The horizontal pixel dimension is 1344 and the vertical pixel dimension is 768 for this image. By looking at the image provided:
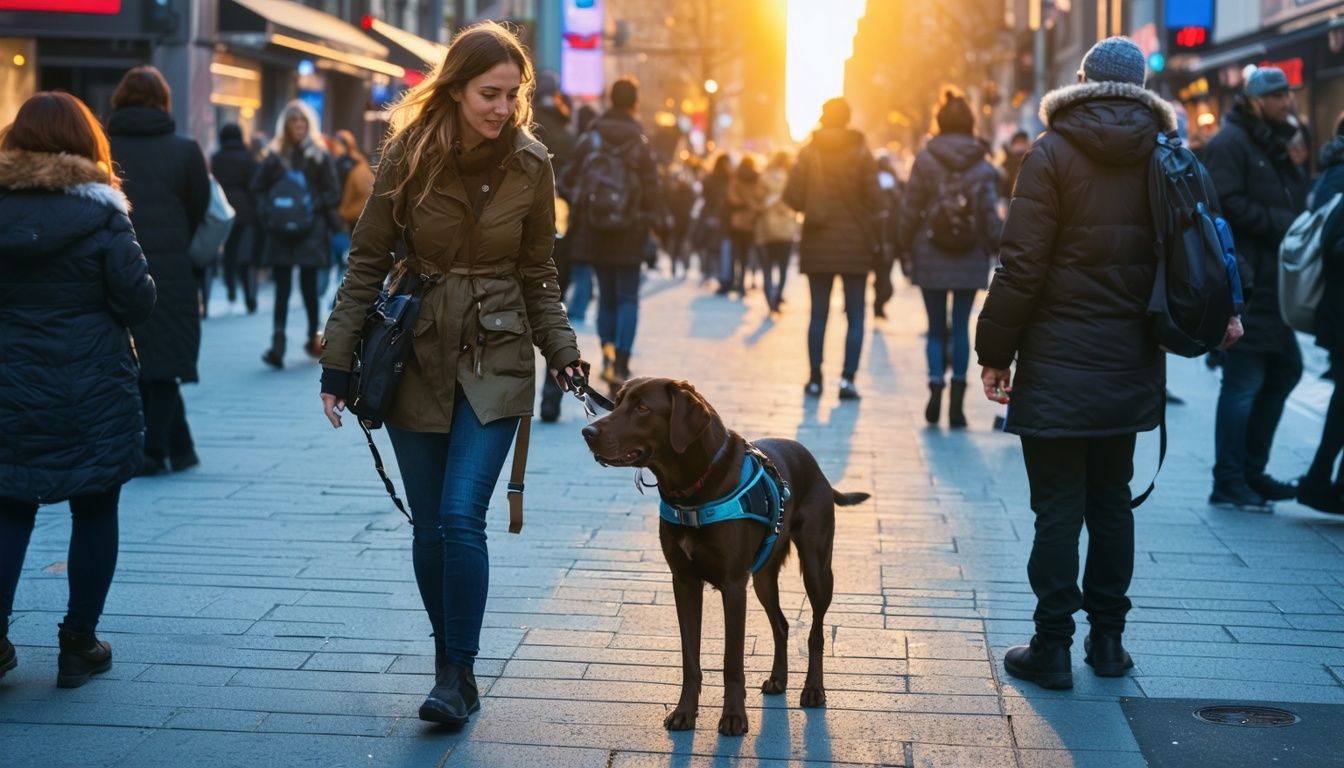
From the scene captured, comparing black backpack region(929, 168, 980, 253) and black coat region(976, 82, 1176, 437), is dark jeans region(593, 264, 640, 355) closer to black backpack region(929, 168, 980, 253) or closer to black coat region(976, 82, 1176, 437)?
black backpack region(929, 168, 980, 253)

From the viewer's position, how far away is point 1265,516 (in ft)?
27.7

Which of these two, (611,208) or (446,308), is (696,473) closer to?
(446,308)

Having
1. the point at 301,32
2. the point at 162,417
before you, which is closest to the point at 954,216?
the point at 162,417

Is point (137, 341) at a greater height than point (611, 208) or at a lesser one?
lesser

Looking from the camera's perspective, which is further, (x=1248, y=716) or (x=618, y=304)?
(x=618, y=304)

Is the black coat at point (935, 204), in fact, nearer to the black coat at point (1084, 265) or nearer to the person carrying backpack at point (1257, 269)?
the person carrying backpack at point (1257, 269)

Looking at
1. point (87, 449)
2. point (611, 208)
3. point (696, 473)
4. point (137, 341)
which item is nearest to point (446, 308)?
point (696, 473)

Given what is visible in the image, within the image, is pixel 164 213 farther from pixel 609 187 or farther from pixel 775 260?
pixel 775 260

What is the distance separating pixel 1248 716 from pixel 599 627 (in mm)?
2042

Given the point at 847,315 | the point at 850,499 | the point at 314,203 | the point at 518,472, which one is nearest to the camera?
the point at 518,472

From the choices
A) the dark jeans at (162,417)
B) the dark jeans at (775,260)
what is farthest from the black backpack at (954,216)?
the dark jeans at (775,260)

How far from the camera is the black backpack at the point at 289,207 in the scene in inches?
553

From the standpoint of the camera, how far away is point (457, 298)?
500cm

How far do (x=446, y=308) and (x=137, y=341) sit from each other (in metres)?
4.38
